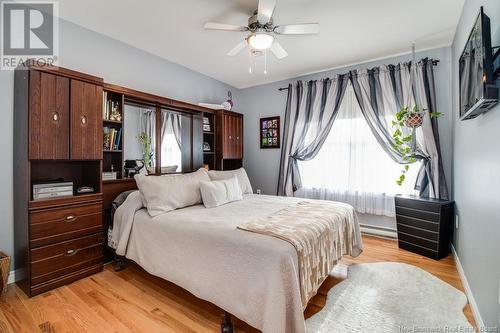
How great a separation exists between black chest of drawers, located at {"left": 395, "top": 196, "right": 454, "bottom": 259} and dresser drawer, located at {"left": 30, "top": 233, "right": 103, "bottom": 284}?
366cm

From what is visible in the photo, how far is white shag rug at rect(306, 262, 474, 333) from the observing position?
1.69 meters

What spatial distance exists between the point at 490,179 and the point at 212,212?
2.14 metres

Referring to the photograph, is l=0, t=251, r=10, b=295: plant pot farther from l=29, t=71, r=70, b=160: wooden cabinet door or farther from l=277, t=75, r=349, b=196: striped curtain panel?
l=277, t=75, r=349, b=196: striped curtain panel

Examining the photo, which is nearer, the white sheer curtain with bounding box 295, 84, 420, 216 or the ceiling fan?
the ceiling fan

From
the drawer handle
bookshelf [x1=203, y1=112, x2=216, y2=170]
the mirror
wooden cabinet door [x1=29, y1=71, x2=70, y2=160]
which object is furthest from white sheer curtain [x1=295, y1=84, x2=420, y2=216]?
wooden cabinet door [x1=29, y1=71, x2=70, y2=160]

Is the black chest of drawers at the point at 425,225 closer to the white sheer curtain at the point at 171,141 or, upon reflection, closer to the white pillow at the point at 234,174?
the white pillow at the point at 234,174

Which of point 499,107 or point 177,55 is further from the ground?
point 177,55

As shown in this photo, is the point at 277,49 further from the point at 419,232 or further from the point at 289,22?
the point at 419,232

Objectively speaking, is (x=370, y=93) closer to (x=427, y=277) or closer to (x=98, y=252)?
(x=427, y=277)

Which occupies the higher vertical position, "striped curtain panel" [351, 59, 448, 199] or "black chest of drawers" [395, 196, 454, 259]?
"striped curtain panel" [351, 59, 448, 199]

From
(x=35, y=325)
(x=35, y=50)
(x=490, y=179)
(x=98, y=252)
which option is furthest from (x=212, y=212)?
(x=35, y=50)

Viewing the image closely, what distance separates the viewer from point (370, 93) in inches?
139

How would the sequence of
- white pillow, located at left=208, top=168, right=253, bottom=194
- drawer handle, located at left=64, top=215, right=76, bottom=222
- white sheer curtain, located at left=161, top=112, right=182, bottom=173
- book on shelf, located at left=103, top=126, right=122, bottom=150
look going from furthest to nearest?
white sheer curtain, located at left=161, top=112, right=182, bottom=173 → white pillow, located at left=208, top=168, right=253, bottom=194 → book on shelf, located at left=103, top=126, right=122, bottom=150 → drawer handle, located at left=64, top=215, right=76, bottom=222

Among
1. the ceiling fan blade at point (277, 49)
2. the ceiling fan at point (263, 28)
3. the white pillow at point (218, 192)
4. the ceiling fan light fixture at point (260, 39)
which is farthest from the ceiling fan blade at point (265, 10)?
the white pillow at point (218, 192)
